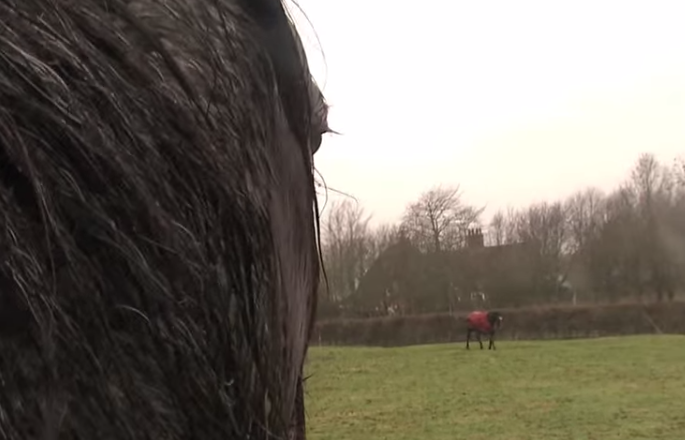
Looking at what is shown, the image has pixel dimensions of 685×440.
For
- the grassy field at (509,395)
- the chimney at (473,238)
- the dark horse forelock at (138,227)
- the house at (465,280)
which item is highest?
the chimney at (473,238)

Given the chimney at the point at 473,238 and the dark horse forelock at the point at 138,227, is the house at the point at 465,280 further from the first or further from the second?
the dark horse forelock at the point at 138,227

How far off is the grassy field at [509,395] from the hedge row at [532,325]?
16.9 ft

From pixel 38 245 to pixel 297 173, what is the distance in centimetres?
23

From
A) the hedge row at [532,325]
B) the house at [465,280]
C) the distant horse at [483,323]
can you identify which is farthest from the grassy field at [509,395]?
the house at [465,280]

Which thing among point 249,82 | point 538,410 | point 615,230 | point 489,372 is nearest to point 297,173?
point 249,82

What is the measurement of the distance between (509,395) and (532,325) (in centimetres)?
1340

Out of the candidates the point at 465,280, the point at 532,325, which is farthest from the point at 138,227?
the point at 465,280

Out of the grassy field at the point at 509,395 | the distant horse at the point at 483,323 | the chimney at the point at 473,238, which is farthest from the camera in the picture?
the chimney at the point at 473,238

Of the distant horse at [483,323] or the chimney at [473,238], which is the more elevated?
the chimney at [473,238]

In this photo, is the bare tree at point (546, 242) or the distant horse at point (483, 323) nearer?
the distant horse at point (483, 323)

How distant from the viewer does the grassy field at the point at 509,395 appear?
26.2ft

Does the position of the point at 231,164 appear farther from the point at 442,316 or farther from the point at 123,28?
the point at 442,316

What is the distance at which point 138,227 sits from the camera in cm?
33

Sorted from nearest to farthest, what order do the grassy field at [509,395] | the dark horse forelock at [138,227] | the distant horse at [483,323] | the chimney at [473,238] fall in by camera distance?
the dark horse forelock at [138,227], the grassy field at [509,395], the distant horse at [483,323], the chimney at [473,238]
